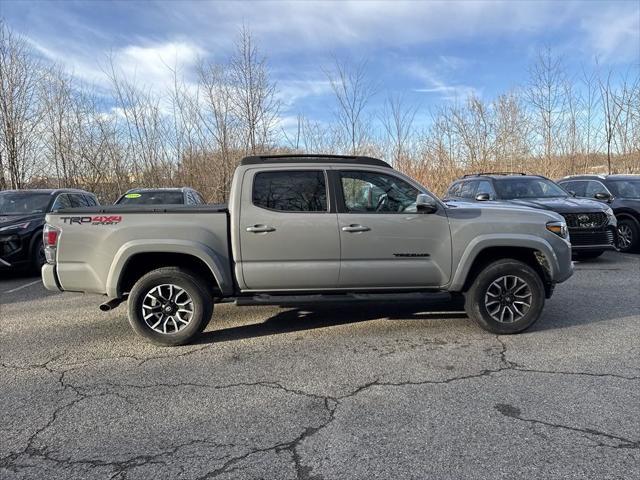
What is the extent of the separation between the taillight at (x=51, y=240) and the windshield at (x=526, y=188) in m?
8.53

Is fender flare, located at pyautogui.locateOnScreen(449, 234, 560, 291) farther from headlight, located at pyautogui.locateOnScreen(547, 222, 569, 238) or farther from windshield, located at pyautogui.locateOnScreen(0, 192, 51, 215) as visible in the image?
windshield, located at pyautogui.locateOnScreen(0, 192, 51, 215)

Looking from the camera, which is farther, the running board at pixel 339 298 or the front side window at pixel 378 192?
the front side window at pixel 378 192

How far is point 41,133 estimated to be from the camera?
16938mm

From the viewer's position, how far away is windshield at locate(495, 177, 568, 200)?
32.4 feet

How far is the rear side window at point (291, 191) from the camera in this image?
4.89 meters

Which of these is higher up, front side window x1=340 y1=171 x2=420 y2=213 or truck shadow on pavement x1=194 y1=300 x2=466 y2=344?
front side window x1=340 y1=171 x2=420 y2=213

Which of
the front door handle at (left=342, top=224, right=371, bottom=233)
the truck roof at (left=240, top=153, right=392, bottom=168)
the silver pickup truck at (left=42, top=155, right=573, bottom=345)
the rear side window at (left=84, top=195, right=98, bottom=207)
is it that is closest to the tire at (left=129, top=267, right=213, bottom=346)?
the silver pickup truck at (left=42, top=155, right=573, bottom=345)

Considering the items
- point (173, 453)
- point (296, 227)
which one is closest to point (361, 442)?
point (173, 453)

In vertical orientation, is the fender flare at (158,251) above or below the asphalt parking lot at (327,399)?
above

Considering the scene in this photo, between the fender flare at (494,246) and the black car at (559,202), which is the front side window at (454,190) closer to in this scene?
the black car at (559,202)

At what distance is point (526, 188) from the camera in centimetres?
1005

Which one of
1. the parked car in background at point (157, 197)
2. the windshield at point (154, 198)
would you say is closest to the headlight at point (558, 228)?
the parked car in background at point (157, 197)

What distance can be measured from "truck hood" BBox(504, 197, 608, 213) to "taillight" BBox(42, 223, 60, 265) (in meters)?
7.51

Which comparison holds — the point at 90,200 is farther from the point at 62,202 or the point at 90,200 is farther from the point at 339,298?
the point at 339,298
